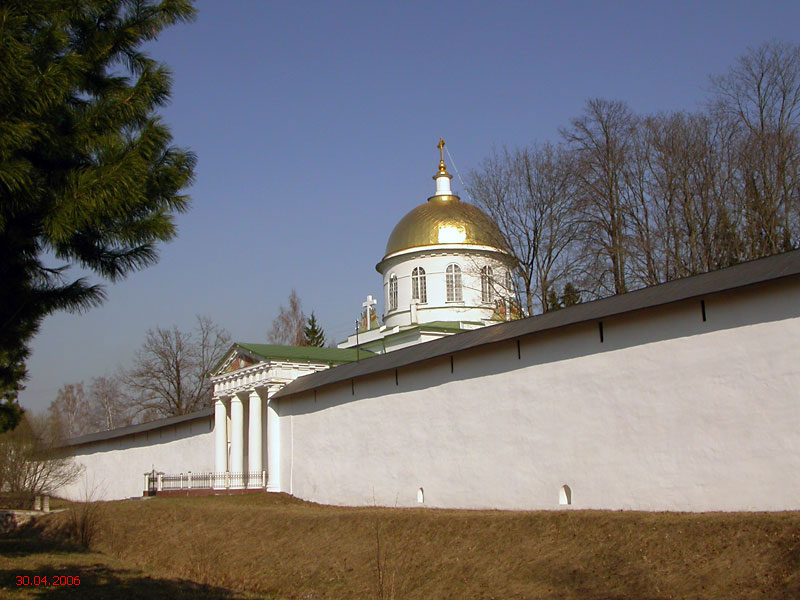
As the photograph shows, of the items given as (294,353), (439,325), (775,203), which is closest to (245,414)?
(294,353)

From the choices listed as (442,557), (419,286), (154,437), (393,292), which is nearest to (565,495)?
(442,557)

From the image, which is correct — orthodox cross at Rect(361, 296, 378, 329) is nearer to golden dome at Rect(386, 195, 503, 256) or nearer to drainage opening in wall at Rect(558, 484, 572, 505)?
golden dome at Rect(386, 195, 503, 256)

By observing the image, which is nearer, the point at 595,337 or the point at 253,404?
the point at 595,337

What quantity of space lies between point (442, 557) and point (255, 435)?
14965 mm

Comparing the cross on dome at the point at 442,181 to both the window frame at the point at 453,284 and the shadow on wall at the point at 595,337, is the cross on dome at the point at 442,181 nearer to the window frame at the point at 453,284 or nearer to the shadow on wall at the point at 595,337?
the window frame at the point at 453,284

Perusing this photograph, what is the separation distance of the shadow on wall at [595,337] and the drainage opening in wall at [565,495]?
2.11 metres

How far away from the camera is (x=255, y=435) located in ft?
85.2

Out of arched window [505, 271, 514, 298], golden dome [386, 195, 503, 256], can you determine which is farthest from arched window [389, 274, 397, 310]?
arched window [505, 271, 514, 298]

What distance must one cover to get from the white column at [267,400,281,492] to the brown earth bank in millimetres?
5232

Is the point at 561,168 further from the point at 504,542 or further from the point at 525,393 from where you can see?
the point at 504,542

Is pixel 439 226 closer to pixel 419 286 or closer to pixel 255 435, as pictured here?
pixel 419 286

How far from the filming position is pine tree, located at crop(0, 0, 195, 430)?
26.7 feet

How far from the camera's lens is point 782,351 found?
444 inches

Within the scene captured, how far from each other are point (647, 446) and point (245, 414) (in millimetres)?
18515
